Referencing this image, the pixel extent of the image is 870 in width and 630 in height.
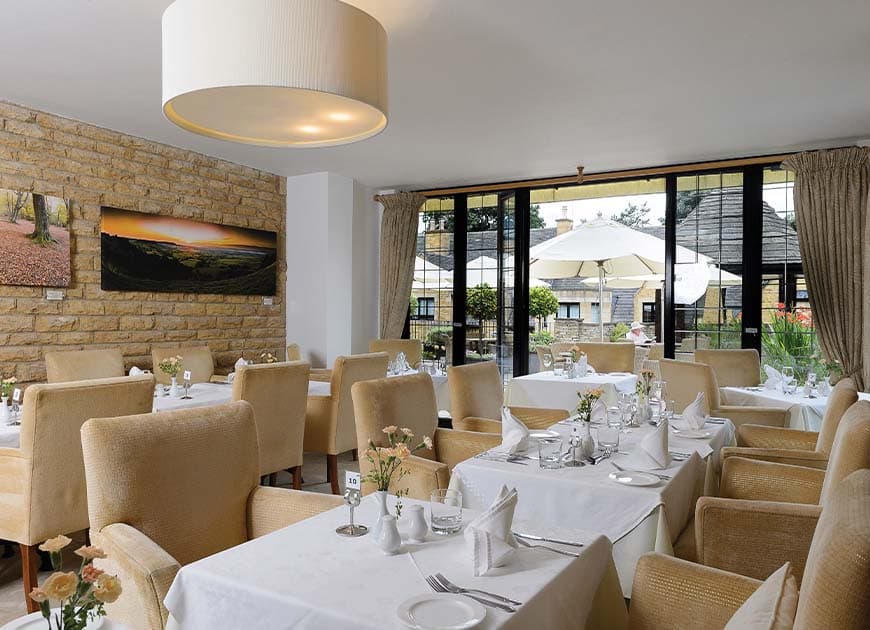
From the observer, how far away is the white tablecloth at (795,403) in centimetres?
420

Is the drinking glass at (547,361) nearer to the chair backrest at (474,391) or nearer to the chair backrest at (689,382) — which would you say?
the chair backrest at (689,382)

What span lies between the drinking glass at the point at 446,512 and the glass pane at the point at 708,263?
5.24 m

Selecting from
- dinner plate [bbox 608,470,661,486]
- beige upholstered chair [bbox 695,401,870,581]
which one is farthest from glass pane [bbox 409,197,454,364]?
beige upholstered chair [bbox 695,401,870,581]

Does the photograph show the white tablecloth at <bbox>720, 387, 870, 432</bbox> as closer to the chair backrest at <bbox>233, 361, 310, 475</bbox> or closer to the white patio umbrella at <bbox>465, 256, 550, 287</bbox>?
the chair backrest at <bbox>233, 361, 310, 475</bbox>

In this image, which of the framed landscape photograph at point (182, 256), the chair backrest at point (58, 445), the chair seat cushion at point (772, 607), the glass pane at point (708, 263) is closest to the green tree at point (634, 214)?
the glass pane at point (708, 263)

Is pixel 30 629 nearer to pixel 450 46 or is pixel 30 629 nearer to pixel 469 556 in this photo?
pixel 469 556

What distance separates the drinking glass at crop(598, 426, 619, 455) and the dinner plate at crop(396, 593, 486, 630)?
1.52 m

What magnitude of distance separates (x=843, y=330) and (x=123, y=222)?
20.2 ft

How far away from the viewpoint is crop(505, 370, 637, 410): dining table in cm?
506

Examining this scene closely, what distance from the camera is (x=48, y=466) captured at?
2.71 metres

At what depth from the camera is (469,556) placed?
1.59 meters

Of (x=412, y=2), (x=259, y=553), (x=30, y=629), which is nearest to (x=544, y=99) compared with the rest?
(x=412, y=2)

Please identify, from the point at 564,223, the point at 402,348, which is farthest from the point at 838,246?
the point at 564,223

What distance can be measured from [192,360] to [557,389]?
125 inches
